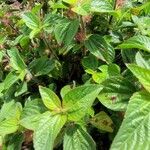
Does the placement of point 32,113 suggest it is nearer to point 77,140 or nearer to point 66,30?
point 77,140

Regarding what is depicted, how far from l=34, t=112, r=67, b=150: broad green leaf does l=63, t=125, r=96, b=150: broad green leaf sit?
5cm

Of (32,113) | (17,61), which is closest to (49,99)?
(32,113)

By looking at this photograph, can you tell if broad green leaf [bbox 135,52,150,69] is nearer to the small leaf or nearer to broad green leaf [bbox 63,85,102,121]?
broad green leaf [bbox 63,85,102,121]

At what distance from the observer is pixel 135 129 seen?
1018mm

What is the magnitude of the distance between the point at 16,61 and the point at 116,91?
59 cm

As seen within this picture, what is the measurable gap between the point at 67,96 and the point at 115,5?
604 millimetres

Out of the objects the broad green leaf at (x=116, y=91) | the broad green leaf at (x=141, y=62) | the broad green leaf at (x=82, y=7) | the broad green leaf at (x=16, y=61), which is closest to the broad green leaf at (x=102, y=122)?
the broad green leaf at (x=116, y=91)

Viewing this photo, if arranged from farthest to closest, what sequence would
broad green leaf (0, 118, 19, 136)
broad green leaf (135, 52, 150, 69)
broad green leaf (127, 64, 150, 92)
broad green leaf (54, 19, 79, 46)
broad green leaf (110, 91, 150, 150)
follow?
broad green leaf (54, 19, 79, 46) → broad green leaf (0, 118, 19, 136) → broad green leaf (135, 52, 150, 69) → broad green leaf (127, 64, 150, 92) → broad green leaf (110, 91, 150, 150)

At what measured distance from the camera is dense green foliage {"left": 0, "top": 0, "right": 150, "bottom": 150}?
1141 mm

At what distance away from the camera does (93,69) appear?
1.51 m

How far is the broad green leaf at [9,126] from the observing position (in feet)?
4.34

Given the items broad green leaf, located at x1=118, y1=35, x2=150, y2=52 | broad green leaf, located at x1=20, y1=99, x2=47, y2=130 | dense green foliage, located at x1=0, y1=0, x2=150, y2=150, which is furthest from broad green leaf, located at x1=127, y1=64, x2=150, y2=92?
broad green leaf, located at x1=20, y1=99, x2=47, y2=130

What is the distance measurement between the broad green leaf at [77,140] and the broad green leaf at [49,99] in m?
0.09

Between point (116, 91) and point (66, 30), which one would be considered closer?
point (116, 91)
